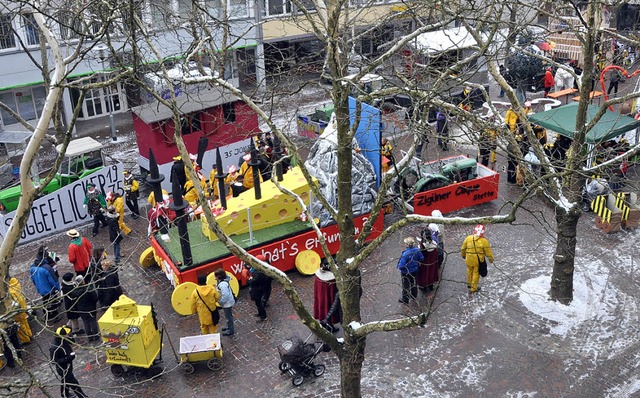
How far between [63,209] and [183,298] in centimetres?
636

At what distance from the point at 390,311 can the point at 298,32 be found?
856 inches

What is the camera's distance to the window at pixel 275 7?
31500 millimetres

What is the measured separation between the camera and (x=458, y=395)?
37.3ft

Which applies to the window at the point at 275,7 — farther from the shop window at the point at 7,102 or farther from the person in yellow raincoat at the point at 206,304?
the person in yellow raincoat at the point at 206,304

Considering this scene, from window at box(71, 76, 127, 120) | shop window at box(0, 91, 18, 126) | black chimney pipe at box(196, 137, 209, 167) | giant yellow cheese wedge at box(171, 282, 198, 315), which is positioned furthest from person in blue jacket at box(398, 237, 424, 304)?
shop window at box(0, 91, 18, 126)

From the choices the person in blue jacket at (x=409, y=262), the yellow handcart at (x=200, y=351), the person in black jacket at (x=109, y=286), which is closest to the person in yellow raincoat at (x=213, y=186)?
the person in black jacket at (x=109, y=286)

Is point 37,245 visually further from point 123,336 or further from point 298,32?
point 298,32

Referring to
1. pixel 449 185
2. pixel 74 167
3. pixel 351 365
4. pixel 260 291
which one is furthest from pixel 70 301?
pixel 449 185

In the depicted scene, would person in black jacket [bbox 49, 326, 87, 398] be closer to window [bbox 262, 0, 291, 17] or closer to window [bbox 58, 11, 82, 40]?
window [bbox 58, 11, 82, 40]

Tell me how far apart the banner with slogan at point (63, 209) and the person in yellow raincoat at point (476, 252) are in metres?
10.4

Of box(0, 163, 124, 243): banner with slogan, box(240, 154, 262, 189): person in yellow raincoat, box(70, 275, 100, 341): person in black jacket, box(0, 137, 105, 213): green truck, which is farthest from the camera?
box(240, 154, 262, 189): person in yellow raincoat

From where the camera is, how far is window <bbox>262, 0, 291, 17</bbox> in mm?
31500

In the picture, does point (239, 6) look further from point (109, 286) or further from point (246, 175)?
point (109, 286)

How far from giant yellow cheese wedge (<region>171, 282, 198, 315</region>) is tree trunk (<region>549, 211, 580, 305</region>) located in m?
7.18
